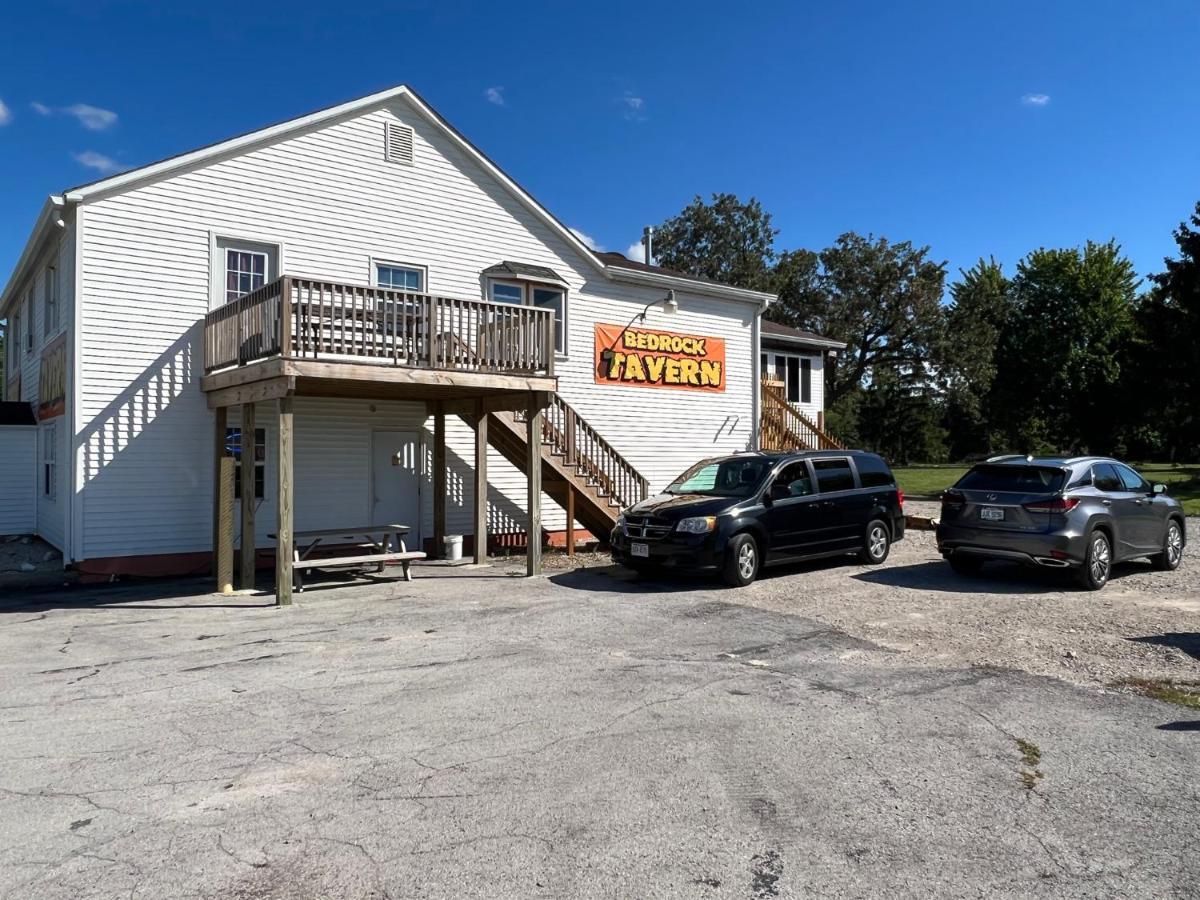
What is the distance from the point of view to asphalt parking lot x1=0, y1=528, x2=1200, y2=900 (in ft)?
11.8

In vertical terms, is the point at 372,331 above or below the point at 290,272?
below

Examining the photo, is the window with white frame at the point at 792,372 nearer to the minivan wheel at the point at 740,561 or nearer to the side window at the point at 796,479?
the side window at the point at 796,479

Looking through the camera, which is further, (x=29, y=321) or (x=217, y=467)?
(x=29, y=321)

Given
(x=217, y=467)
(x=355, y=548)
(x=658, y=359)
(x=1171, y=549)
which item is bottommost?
(x=355, y=548)

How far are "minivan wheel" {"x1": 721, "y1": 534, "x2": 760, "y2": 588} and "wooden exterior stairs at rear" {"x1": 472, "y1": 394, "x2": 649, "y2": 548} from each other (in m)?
3.82

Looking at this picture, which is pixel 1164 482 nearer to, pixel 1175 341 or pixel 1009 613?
pixel 1175 341

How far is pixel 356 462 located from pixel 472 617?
19.3 feet

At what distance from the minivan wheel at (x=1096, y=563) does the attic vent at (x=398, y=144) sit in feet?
40.7

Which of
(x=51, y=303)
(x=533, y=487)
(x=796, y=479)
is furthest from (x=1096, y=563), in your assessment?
(x=51, y=303)

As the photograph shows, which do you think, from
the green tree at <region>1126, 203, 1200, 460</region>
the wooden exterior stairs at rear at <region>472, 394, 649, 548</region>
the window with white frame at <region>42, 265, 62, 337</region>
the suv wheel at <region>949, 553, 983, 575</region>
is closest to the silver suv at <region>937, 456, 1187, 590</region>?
the suv wheel at <region>949, 553, 983, 575</region>

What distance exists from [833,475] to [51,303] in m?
13.5

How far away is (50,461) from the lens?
49.3ft

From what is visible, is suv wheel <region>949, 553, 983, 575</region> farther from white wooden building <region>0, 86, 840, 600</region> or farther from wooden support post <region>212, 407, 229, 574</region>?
wooden support post <region>212, 407, 229, 574</region>

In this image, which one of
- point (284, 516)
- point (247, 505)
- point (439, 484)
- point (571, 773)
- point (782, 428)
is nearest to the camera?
point (571, 773)
